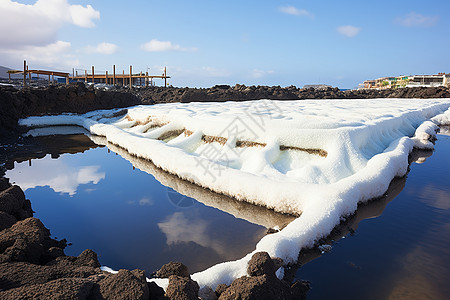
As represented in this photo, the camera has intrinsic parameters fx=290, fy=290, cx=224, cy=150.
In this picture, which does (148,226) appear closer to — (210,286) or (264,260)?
(210,286)

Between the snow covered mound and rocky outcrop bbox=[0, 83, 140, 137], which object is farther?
rocky outcrop bbox=[0, 83, 140, 137]

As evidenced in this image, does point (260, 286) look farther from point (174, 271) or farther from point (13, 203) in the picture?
point (13, 203)

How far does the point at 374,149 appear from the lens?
20.4ft

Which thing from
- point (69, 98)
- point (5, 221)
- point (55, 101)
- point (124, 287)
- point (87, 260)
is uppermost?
point (69, 98)

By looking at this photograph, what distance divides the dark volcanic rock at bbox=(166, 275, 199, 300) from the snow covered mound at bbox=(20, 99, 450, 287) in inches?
14.0

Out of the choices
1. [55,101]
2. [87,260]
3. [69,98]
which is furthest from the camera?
[69,98]

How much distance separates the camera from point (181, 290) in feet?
6.30

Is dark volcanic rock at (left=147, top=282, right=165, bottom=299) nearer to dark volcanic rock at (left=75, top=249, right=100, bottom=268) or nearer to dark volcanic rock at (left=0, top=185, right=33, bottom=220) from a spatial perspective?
dark volcanic rock at (left=75, top=249, right=100, bottom=268)

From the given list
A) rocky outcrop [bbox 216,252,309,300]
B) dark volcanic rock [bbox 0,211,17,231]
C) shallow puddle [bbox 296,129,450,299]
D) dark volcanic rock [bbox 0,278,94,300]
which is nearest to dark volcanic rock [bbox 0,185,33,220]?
dark volcanic rock [bbox 0,211,17,231]

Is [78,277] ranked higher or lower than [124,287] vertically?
lower

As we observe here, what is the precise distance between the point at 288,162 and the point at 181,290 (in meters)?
3.91

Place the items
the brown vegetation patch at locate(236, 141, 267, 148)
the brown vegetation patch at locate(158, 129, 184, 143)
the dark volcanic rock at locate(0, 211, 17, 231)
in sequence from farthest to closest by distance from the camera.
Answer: the brown vegetation patch at locate(158, 129, 184, 143)
the brown vegetation patch at locate(236, 141, 267, 148)
the dark volcanic rock at locate(0, 211, 17, 231)

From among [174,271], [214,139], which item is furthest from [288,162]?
[174,271]

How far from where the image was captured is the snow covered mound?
331 centimetres
